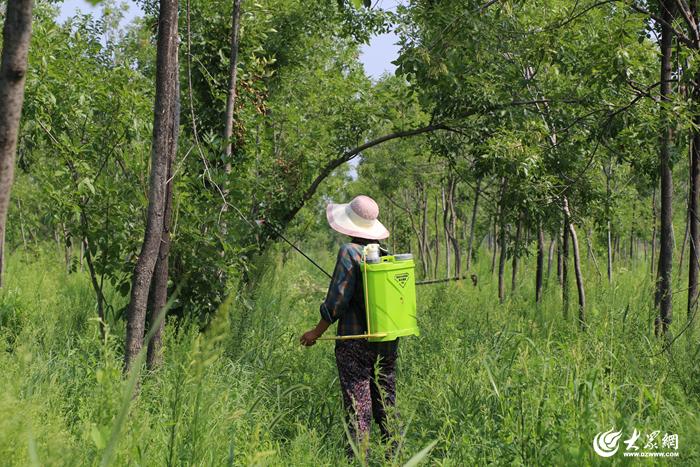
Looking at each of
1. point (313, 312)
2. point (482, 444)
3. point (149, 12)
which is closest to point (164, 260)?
point (482, 444)

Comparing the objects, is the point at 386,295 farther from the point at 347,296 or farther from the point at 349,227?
the point at 349,227

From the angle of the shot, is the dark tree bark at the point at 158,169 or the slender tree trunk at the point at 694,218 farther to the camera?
the slender tree trunk at the point at 694,218

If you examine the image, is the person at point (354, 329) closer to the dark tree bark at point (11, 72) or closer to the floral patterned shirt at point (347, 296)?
the floral patterned shirt at point (347, 296)

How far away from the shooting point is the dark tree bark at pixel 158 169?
4.24 meters

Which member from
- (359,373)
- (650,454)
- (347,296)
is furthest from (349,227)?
(650,454)

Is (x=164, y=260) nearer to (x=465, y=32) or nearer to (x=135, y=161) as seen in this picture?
(x=135, y=161)

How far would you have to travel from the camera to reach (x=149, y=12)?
11.2 metres

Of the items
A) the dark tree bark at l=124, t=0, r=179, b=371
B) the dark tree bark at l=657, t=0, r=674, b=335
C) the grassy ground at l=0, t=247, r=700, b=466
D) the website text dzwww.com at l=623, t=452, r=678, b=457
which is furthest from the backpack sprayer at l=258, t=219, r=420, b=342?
the dark tree bark at l=657, t=0, r=674, b=335

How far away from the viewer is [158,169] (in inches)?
168

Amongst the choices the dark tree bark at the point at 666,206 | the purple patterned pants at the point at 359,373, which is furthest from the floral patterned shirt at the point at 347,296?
the dark tree bark at the point at 666,206

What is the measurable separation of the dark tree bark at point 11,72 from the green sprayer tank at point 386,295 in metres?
2.59

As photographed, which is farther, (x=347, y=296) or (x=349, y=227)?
(x=349, y=227)

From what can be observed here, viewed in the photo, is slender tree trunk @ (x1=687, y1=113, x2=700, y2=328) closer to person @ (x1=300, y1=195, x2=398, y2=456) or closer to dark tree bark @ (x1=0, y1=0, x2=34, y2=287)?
person @ (x1=300, y1=195, x2=398, y2=456)

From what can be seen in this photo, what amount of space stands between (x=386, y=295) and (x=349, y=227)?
0.54m
